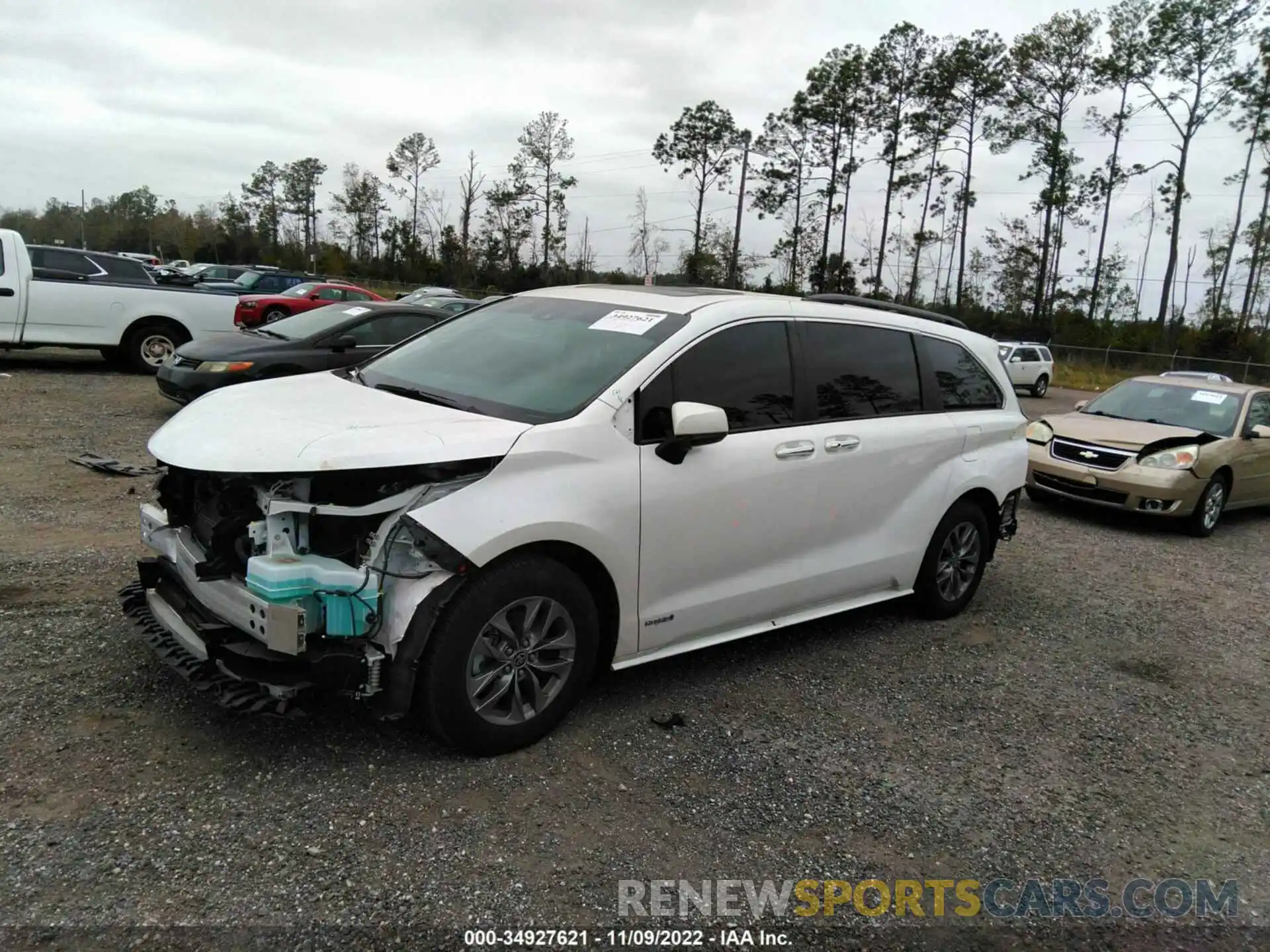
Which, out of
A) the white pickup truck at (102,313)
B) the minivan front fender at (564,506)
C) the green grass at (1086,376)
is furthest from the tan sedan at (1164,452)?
the green grass at (1086,376)

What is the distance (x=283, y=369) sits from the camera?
377 inches

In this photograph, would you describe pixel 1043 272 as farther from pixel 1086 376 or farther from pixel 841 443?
pixel 841 443

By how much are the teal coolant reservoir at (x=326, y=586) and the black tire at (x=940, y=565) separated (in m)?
3.35

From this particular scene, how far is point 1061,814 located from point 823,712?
105 cm

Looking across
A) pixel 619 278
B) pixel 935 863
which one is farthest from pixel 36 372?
pixel 619 278

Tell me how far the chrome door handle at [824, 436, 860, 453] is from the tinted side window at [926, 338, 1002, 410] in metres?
1.00

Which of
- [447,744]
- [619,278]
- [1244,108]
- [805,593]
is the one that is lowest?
[447,744]

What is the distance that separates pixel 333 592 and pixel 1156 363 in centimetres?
4173

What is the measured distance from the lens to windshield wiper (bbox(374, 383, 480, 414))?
12.3 ft

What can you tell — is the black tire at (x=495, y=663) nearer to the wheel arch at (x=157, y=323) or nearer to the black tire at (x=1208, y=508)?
the black tire at (x=1208, y=508)

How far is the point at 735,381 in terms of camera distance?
4125mm

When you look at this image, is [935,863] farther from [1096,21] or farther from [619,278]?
[1096,21]

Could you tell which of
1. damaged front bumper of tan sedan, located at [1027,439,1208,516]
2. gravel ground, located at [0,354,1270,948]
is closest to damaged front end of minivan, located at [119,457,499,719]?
gravel ground, located at [0,354,1270,948]

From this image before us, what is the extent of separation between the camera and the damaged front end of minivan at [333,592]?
307 cm
